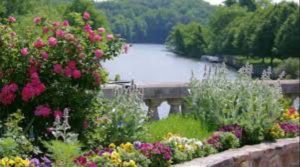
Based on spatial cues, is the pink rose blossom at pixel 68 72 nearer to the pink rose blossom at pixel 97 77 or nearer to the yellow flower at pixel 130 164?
the pink rose blossom at pixel 97 77

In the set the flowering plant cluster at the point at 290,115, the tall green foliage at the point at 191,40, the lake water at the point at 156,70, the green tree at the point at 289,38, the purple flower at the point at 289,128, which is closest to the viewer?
the purple flower at the point at 289,128

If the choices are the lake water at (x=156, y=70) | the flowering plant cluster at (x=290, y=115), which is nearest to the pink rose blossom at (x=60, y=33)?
the lake water at (x=156, y=70)

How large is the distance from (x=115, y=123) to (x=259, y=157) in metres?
1.58

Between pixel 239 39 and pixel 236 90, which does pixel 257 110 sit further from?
pixel 239 39

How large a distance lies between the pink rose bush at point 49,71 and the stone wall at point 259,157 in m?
1.05

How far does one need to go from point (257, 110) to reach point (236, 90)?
1.44ft

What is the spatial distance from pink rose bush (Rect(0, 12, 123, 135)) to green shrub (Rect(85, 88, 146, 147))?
5.8 inches

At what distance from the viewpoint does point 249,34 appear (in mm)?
84875

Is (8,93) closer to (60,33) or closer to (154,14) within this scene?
(60,33)

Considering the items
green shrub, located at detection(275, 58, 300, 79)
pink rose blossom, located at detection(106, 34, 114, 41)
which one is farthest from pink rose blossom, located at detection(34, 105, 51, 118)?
green shrub, located at detection(275, 58, 300, 79)

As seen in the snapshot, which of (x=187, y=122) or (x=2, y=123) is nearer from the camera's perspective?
(x=2, y=123)

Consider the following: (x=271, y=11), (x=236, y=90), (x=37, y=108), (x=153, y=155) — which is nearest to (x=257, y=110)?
(x=236, y=90)

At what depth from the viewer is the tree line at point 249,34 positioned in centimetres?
7212

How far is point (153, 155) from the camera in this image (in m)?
5.12
